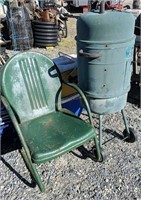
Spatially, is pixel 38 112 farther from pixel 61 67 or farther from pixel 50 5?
pixel 50 5

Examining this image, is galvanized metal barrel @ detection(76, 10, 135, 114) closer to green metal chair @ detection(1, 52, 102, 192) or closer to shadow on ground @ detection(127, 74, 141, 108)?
green metal chair @ detection(1, 52, 102, 192)

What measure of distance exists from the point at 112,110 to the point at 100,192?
735mm

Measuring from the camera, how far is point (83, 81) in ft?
7.84

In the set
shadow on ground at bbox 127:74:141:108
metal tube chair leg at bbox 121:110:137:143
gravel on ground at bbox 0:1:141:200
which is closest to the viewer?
gravel on ground at bbox 0:1:141:200

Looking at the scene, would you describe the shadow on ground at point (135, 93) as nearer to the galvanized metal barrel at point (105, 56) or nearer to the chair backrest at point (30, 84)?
the galvanized metal barrel at point (105, 56)

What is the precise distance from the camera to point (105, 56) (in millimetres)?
2176

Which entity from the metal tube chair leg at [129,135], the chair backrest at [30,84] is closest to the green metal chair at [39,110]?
the chair backrest at [30,84]

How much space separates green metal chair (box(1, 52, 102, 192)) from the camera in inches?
83.3

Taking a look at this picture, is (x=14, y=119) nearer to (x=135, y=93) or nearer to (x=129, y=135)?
(x=129, y=135)

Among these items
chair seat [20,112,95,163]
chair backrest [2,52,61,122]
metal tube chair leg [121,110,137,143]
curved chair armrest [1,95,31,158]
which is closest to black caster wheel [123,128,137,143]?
metal tube chair leg [121,110,137,143]

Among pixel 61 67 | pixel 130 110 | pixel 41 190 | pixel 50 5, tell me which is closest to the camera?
pixel 41 190

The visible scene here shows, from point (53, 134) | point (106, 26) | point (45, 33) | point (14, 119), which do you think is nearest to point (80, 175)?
point (53, 134)

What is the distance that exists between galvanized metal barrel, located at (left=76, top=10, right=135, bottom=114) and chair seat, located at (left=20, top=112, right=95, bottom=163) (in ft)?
0.91

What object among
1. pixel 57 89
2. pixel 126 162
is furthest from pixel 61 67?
pixel 126 162
